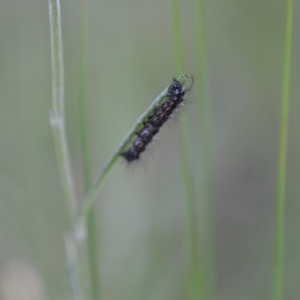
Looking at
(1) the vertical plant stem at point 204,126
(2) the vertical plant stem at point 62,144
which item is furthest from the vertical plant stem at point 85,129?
(1) the vertical plant stem at point 204,126

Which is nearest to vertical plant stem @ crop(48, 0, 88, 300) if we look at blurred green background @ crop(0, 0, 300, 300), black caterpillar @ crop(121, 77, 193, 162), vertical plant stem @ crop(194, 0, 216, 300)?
black caterpillar @ crop(121, 77, 193, 162)

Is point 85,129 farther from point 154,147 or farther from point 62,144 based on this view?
point 154,147

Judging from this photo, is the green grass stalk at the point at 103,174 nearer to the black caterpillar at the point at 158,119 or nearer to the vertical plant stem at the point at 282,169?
the black caterpillar at the point at 158,119

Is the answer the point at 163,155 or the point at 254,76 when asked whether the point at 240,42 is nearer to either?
the point at 254,76

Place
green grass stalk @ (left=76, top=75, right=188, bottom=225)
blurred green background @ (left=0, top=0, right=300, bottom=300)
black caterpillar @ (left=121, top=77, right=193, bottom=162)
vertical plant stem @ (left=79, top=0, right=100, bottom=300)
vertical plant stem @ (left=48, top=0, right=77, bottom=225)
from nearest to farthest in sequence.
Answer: vertical plant stem @ (left=48, top=0, right=77, bottom=225)
green grass stalk @ (left=76, top=75, right=188, bottom=225)
vertical plant stem @ (left=79, top=0, right=100, bottom=300)
black caterpillar @ (left=121, top=77, right=193, bottom=162)
blurred green background @ (left=0, top=0, right=300, bottom=300)

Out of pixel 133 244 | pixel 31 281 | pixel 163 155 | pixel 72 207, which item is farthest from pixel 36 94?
pixel 72 207

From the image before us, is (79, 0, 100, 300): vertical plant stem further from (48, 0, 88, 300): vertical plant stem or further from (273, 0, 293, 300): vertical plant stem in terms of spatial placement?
(273, 0, 293, 300): vertical plant stem
